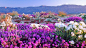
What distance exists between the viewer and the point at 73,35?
3.65 meters

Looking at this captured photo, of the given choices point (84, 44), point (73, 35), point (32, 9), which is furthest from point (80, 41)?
point (32, 9)

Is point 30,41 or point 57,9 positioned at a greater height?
point 30,41

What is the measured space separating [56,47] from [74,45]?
0.68m

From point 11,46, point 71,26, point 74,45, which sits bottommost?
point 74,45

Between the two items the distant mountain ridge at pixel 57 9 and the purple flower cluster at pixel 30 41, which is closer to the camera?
the purple flower cluster at pixel 30 41

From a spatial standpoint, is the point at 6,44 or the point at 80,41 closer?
the point at 6,44

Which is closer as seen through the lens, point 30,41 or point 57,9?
point 30,41

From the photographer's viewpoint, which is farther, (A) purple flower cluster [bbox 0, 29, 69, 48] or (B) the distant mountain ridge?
(B) the distant mountain ridge

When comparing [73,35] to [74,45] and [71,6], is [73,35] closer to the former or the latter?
[74,45]

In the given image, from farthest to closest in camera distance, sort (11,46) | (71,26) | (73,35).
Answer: (71,26)
(73,35)
(11,46)

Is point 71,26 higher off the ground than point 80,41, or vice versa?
point 71,26

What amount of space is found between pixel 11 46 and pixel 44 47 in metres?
1.01

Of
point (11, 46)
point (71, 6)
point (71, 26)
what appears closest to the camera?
point (11, 46)

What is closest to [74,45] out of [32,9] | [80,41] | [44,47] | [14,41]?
[80,41]
